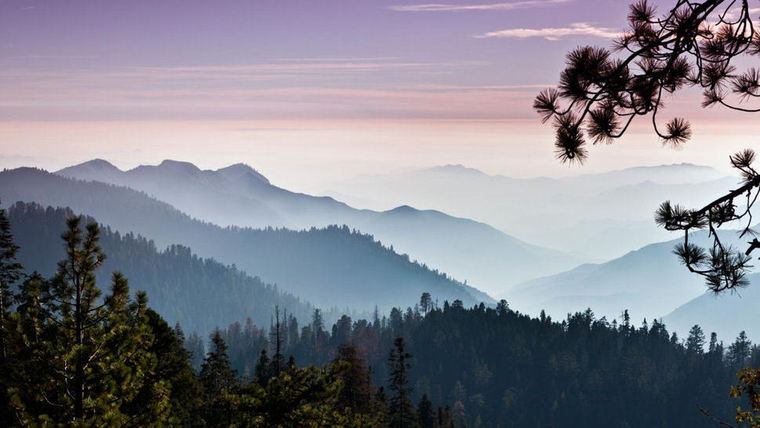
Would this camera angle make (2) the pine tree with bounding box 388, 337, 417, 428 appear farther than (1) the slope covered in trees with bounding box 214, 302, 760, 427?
No

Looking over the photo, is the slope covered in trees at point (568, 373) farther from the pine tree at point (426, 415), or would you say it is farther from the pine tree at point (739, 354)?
the pine tree at point (426, 415)

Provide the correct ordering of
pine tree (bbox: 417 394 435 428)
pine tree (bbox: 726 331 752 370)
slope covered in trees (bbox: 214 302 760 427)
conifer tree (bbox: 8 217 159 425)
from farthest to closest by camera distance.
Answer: pine tree (bbox: 726 331 752 370)
slope covered in trees (bbox: 214 302 760 427)
pine tree (bbox: 417 394 435 428)
conifer tree (bbox: 8 217 159 425)

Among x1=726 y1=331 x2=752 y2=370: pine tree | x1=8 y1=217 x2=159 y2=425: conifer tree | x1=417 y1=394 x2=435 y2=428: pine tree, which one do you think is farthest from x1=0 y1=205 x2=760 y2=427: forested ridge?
x1=726 y1=331 x2=752 y2=370: pine tree

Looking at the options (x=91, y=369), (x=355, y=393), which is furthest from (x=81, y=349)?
(x=355, y=393)

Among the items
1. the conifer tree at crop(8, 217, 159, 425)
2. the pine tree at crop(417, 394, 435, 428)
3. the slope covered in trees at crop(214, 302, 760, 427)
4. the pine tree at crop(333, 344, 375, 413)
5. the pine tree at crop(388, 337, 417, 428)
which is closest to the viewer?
the conifer tree at crop(8, 217, 159, 425)

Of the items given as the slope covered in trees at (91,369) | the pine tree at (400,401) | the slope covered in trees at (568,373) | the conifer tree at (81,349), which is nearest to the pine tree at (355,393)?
the pine tree at (400,401)

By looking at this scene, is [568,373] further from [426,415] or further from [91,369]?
[91,369]

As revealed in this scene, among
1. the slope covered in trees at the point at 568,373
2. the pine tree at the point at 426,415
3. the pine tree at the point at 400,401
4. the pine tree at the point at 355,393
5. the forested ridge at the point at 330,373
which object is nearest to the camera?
the forested ridge at the point at 330,373

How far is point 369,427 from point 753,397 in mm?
10677

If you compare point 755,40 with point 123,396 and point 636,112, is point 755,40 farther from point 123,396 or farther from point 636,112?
point 123,396

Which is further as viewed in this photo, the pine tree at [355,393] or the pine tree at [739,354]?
the pine tree at [739,354]

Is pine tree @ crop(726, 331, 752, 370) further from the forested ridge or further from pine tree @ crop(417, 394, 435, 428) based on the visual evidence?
pine tree @ crop(417, 394, 435, 428)

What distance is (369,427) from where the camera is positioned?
18.4 metres

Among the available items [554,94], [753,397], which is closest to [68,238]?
[554,94]
